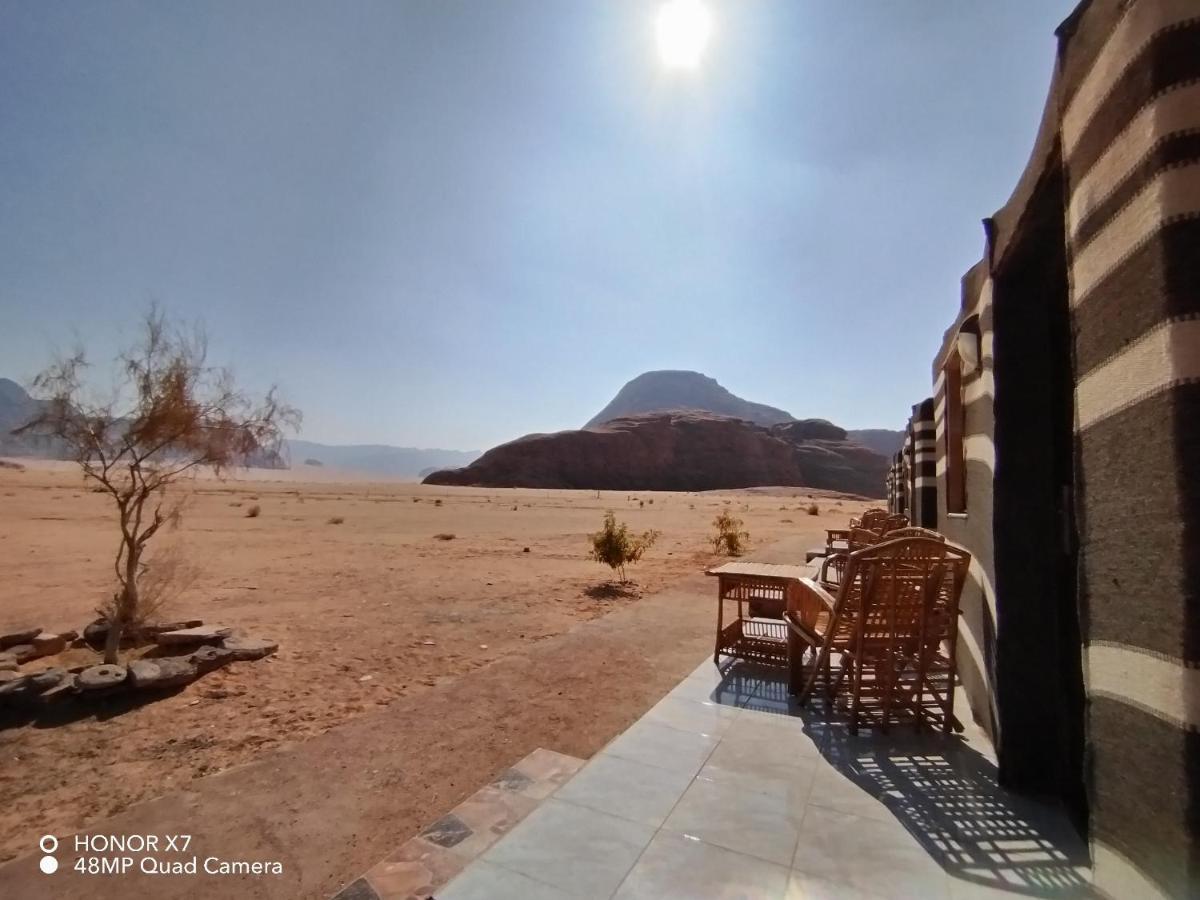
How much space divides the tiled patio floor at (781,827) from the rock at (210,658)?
14.8 ft

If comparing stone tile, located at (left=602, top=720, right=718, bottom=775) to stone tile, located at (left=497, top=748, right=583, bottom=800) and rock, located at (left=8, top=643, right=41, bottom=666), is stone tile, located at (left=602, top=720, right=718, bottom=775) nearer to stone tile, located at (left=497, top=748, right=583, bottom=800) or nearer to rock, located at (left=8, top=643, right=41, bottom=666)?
stone tile, located at (left=497, top=748, right=583, bottom=800)

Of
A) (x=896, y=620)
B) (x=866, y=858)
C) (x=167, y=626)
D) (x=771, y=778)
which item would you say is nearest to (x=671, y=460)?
(x=167, y=626)

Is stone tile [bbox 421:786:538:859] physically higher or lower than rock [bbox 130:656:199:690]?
higher

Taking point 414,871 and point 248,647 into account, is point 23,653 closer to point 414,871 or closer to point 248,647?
point 248,647

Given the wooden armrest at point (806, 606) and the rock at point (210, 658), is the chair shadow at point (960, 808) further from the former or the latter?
the rock at point (210, 658)

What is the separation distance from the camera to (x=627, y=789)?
9.04 ft

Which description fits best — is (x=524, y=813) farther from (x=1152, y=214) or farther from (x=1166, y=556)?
(x=1152, y=214)

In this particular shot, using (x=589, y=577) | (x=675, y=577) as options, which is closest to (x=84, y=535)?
(x=589, y=577)

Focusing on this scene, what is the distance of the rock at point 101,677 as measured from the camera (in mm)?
4750

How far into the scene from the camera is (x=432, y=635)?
6.96m

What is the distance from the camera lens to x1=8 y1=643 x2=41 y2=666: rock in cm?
575

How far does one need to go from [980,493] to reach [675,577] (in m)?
8.43

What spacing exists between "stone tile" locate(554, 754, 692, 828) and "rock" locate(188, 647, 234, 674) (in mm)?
4538

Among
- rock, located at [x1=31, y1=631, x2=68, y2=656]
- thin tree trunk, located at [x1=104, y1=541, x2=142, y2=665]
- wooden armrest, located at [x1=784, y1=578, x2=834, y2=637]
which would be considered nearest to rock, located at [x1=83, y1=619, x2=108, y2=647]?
thin tree trunk, located at [x1=104, y1=541, x2=142, y2=665]
